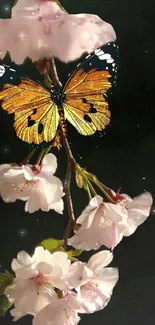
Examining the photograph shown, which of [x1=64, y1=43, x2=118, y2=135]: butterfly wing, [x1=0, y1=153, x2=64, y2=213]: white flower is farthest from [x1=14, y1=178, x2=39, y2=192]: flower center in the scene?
[x1=64, y1=43, x2=118, y2=135]: butterfly wing

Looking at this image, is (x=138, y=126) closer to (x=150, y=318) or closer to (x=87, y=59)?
(x=87, y=59)

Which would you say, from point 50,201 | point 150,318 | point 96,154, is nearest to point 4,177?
point 50,201

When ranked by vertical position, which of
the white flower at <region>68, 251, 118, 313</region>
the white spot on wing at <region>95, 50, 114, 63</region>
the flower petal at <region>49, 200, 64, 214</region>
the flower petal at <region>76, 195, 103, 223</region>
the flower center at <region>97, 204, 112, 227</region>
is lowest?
the white flower at <region>68, 251, 118, 313</region>

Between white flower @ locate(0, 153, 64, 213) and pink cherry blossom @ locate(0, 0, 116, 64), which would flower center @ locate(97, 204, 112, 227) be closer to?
white flower @ locate(0, 153, 64, 213)

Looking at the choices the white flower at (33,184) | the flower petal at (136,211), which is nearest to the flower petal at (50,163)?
the white flower at (33,184)

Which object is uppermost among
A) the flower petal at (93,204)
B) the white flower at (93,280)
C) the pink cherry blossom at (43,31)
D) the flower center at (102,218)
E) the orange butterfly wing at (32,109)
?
the pink cherry blossom at (43,31)

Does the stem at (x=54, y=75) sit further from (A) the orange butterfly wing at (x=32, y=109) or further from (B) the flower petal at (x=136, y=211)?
(B) the flower petal at (x=136, y=211)

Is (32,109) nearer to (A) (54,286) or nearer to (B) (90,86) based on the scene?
(B) (90,86)

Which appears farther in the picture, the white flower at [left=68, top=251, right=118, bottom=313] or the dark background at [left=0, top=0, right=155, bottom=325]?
the dark background at [left=0, top=0, right=155, bottom=325]
